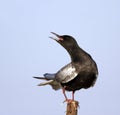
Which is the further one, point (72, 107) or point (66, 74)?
point (66, 74)

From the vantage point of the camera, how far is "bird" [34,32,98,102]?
281 inches

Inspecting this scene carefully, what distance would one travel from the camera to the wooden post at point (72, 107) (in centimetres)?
616

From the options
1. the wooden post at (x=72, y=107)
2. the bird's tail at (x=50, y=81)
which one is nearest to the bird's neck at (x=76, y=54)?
the bird's tail at (x=50, y=81)

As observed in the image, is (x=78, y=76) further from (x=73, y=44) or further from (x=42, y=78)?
(x=42, y=78)

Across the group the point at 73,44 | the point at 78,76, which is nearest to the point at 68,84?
the point at 78,76

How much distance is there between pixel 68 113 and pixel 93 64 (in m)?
1.45

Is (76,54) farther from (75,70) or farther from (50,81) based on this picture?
(50,81)

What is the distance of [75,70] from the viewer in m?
7.13

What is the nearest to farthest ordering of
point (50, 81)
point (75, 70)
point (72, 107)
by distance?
point (72, 107), point (75, 70), point (50, 81)

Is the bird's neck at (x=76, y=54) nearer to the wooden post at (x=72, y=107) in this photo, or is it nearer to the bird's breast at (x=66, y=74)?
the bird's breast at (x=66, y=74)

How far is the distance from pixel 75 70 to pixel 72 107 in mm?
1015

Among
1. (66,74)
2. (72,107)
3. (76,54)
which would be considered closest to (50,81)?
(66,74)

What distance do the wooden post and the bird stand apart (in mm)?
253

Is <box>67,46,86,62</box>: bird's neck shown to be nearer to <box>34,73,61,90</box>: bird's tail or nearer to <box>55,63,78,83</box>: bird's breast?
<box>55,63,78,83</box>: bird's breast
